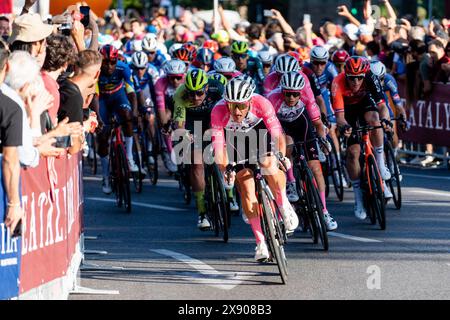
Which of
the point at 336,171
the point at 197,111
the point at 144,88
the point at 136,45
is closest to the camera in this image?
the point at 197,111

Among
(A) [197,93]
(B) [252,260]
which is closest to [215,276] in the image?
Result: (B) [252,260]

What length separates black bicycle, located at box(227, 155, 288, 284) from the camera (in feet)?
35.0

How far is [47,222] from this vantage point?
8773 millimetres

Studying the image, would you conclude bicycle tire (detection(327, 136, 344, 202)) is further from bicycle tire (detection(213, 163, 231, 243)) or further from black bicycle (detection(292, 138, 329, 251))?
black bicycle (detection(292, 138, 329, 251))

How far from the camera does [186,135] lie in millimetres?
14234

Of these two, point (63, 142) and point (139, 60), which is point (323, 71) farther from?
point (63, 142)

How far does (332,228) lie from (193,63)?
7.65m

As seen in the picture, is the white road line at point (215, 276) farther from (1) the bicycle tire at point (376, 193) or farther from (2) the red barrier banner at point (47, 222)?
(1) the bicycle tire at point (376, 193)

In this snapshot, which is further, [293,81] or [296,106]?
[296,106]

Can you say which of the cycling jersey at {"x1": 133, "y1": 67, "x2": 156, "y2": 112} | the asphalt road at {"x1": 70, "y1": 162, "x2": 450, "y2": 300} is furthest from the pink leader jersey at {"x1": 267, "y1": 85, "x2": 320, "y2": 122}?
the cycling jersey at {"x1": 133, "y1": 67, "x2": 156, "y2": 112}

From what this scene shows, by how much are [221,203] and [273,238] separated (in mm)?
2641

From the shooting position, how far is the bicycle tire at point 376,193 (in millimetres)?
13742
